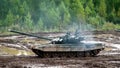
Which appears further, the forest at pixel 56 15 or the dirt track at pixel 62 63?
the forest at pixel 56 15

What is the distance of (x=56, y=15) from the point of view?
3415 inches

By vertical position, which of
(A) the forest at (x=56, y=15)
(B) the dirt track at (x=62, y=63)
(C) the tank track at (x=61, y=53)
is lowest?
(B) the dirt track at (x=62, y=63)

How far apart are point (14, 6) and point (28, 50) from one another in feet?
166

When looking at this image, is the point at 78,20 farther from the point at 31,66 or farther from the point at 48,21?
the point at 31,66

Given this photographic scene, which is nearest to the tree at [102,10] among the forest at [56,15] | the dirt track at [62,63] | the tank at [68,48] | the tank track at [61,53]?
the forest at [56,15]

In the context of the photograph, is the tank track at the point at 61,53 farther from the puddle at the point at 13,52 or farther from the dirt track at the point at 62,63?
the puddle at the point at 13,52

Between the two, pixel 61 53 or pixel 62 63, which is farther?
pixel 61 53

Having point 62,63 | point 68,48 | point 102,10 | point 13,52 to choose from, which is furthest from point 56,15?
point 62,63

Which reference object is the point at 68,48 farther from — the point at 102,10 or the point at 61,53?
the point at 102,10

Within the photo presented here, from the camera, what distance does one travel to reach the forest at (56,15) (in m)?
83.6

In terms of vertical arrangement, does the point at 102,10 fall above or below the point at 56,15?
above

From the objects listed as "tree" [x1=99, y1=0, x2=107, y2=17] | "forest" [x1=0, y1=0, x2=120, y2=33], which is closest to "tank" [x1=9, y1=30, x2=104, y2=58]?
"forest" [x1=0, y1=0, x2=120, y2=33]

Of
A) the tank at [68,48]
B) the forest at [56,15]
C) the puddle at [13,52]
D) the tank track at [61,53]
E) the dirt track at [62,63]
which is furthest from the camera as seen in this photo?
the forest at [56,15]

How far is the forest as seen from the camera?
83625mm
